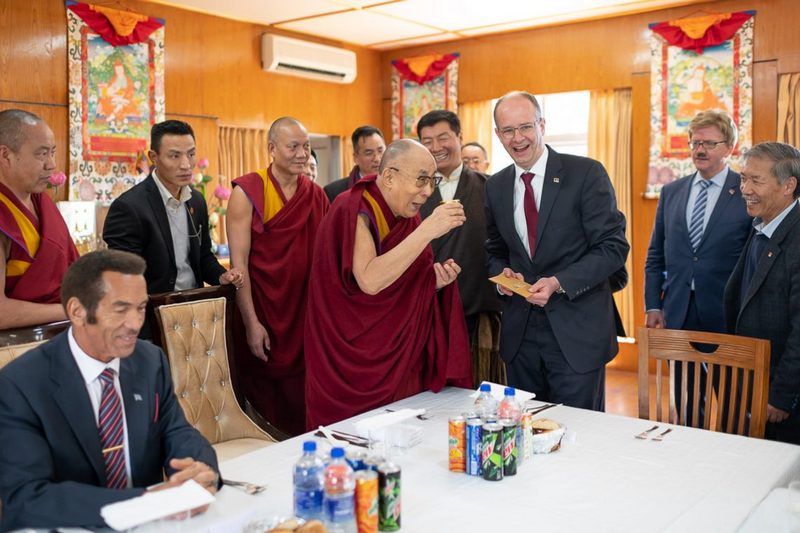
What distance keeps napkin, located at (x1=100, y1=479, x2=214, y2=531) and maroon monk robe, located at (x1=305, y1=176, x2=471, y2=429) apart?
3.49 feet

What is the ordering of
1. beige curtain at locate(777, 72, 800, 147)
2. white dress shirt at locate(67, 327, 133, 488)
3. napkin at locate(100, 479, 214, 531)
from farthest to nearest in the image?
1. beige curtain at locate(777, 72, 800, 147)
2. white dress shirt at locate(67, 327, 133, 488)
3. napkin at locate(100, 479, 214, 531)

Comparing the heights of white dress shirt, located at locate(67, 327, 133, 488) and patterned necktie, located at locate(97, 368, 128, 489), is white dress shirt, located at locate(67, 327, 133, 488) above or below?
above

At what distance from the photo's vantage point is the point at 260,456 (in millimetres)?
1799

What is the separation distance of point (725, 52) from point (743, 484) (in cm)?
472

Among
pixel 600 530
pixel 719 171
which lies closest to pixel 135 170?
pixel 719 171

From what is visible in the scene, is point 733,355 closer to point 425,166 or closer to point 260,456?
point 425,166

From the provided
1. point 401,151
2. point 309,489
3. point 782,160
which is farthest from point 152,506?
point 782,160

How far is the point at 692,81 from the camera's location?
565cm

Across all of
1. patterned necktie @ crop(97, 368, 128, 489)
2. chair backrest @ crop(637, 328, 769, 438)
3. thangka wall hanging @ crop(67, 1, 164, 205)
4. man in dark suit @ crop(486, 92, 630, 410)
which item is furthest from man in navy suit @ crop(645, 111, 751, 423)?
thangka wall hanging @ crop(67, 1, 164, 205)

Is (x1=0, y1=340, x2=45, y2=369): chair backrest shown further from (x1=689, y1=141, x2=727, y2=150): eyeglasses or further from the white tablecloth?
(x1=689, y1=141, x2=727, y2=150): eyeglasses

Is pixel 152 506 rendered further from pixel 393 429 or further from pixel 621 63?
pixel 621 63

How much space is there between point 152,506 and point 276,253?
6.67 feet

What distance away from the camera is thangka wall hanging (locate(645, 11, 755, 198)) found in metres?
5.45

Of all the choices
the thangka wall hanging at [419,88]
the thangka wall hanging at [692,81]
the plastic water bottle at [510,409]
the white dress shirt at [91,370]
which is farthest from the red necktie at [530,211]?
the thangka wall hanging at [419,88]
